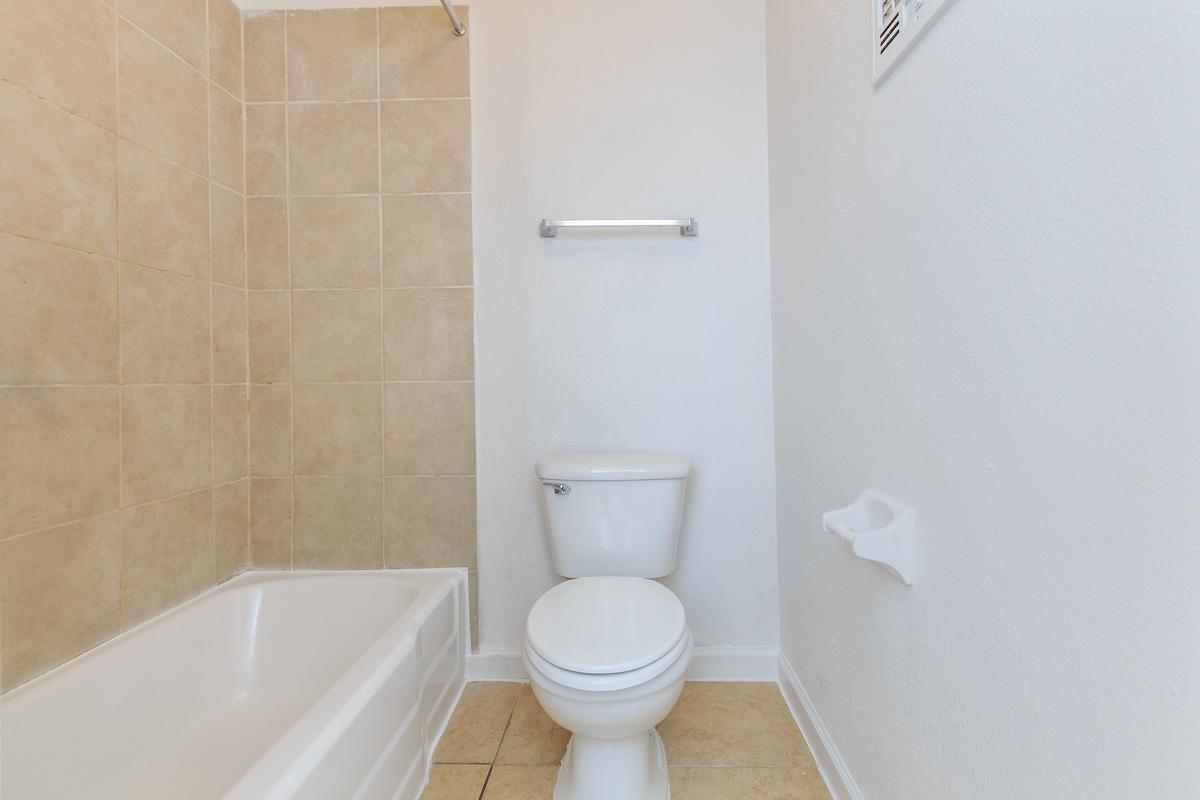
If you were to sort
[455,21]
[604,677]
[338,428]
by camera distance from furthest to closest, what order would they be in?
[338,428] < [455,21] < [604,677]

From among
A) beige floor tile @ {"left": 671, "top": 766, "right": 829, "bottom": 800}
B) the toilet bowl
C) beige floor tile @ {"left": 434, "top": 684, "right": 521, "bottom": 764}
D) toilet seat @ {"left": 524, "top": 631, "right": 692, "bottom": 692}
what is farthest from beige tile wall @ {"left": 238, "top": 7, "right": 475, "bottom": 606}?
beige floor tile @ {"left": 671, "top": 766, "right": 829, "bottom": 800}

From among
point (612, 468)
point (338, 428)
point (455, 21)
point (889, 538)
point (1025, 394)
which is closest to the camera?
point (1025, 394)

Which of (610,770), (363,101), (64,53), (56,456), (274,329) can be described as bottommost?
(610,770)

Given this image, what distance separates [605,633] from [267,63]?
1.88 m

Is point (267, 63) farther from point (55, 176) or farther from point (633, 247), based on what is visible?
point (633, 247)

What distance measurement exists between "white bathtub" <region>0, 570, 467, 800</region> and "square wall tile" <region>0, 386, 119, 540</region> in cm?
31

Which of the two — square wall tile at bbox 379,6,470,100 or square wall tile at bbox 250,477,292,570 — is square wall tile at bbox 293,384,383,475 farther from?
square wall tile at bbox 379,6,470,100

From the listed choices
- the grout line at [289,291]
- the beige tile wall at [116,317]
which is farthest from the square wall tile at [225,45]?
the grout line at [289,291]

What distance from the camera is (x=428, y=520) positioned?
5.49 feet

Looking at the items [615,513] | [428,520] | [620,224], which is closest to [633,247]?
[620,224]

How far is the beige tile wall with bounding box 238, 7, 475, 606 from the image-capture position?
1.65m

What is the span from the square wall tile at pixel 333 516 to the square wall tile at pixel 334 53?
1.17m

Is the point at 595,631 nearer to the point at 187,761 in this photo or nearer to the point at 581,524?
the point at 581,524

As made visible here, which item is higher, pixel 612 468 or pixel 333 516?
pixel 612 468
